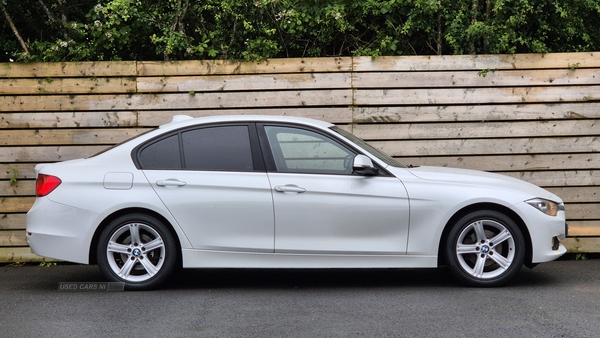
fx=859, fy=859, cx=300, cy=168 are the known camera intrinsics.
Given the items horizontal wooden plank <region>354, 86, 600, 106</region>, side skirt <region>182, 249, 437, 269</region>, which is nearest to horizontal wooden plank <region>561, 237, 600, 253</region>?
horizontal wooden plank <region>354, 86, 600, 106</region>

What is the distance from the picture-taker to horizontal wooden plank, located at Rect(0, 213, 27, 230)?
9.21 m

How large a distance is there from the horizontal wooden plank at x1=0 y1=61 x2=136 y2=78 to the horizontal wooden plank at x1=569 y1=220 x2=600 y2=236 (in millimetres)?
4991

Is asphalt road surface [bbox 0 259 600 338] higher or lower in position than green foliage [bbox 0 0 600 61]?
lower

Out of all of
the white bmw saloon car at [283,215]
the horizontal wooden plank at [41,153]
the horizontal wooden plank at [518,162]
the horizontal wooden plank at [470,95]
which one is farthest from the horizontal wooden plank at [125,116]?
the white bmw saloon car at [283,215]

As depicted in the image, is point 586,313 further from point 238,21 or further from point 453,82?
point 238,21

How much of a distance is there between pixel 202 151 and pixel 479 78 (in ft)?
11.1

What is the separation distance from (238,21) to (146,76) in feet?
4.28

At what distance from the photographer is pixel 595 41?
10.1 meters

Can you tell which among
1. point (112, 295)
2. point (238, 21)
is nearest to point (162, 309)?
point (112, 295)

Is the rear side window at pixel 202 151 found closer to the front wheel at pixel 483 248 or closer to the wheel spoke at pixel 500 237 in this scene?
the front wheel at pixel 483 248

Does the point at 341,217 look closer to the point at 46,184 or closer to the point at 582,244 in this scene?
the point at 46,184

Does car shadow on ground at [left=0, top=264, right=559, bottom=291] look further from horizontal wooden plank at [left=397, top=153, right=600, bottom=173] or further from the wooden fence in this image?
horizontal wooden plank at [left=397, top=153, right=600, bottom=173]

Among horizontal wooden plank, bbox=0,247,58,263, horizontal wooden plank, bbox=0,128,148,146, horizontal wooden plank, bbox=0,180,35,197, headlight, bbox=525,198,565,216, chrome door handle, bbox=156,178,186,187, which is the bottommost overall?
horizontal wooden plank, bbox=0,247,58,263

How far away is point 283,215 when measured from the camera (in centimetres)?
720
